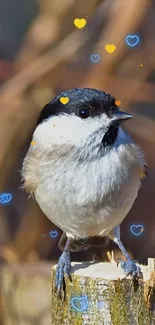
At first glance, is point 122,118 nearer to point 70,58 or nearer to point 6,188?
point 70,58

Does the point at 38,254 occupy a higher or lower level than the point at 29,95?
lower

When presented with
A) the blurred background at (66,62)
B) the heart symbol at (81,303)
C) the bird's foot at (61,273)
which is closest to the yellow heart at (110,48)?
the blurred background at (66,62)

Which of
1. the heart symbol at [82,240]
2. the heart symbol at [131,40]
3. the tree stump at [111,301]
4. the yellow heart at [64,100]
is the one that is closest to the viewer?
the tree stump at [111,301]

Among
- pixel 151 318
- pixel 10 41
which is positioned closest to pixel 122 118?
pixel 151 318

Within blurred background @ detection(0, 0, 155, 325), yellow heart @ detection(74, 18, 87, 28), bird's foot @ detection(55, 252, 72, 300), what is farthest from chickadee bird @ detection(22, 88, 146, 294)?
yellow heart @ detection(74, 18, 87, 28)

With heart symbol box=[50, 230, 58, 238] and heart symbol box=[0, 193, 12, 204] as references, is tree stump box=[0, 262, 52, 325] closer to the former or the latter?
heart symbol box=[50, 230, 58, 238]

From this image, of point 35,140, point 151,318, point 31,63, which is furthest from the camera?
point 31,63

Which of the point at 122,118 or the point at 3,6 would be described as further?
the point at 3,6

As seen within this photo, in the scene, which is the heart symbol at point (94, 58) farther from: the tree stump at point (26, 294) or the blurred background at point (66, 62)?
the tree stump at point (26, 294)
